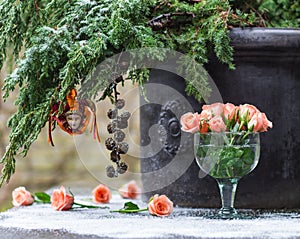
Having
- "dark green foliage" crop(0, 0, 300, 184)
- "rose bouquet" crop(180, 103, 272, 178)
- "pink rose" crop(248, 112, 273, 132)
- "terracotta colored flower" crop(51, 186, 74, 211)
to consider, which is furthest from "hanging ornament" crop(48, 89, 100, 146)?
"pink rose" crop(248, 112, 273, 132)

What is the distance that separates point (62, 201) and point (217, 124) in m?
0.42

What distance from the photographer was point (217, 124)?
3.48 ft

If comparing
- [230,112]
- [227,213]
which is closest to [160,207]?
[227,213]

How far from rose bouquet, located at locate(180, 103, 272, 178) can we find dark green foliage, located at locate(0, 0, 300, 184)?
0.07 m

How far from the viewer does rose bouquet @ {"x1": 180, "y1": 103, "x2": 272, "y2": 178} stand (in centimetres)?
106

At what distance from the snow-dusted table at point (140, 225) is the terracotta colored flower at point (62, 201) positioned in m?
0.02

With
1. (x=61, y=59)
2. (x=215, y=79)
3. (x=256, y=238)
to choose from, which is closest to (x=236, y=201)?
(x=215, y=79)

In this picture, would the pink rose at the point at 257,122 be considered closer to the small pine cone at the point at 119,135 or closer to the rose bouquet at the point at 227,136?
the rose bouquet at the point at 227,136

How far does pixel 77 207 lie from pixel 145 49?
0.44 meters

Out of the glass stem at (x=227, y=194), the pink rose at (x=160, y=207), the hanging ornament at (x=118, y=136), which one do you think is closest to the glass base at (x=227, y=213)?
the glass stem at (x=227, y=194)

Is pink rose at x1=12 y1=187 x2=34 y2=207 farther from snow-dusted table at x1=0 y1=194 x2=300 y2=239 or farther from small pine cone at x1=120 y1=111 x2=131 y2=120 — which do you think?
small pine cone at x1=120 y1=111 x2=131 y2=120

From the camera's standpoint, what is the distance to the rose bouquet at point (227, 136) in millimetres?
1062

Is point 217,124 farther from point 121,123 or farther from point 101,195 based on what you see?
point 101,195

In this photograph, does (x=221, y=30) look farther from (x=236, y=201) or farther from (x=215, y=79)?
(x=236, y=201)
